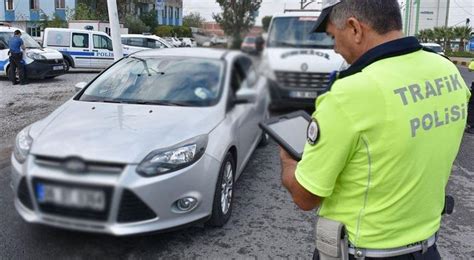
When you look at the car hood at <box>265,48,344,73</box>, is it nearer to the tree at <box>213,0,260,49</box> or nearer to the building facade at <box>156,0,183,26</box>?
the tree at <box>213,0,260,49</box>

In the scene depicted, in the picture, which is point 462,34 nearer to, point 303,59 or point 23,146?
point 23,146

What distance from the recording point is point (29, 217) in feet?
9.27

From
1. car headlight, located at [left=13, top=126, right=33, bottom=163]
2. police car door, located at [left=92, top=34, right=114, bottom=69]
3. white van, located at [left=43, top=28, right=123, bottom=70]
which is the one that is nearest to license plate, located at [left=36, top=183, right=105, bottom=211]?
car headlight, located at [left=13, top=126, right=33, bottom=163]

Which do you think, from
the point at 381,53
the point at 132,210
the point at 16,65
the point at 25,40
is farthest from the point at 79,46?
the point at 381,53

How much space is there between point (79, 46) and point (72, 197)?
14724 millimetres

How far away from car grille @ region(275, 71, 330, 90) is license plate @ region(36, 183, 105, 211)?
1623mm

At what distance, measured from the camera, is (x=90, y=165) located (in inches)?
96.2

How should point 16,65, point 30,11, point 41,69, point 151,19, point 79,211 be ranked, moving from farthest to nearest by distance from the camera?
point 30,11 < point 41,69 < point 16,65 < point 79,211 < point 151,19

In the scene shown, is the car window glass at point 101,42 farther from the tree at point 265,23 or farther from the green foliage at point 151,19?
the tree at point 265,23

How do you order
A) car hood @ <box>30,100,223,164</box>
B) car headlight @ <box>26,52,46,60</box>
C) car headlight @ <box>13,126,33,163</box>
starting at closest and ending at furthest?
1. car hood @ <box>30,100,223,164</box>
2. car headlight @ <box>13,126,33,163</box>
3. car headlight @ <box>26,52,46,60</box>

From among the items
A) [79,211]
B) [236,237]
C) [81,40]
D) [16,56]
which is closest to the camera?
[79,211]

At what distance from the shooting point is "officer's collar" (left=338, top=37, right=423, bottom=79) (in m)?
1.21

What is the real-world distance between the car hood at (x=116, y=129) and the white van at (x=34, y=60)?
9581mm

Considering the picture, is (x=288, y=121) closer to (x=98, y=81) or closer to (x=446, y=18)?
(x=98, y=81)
